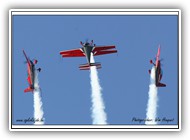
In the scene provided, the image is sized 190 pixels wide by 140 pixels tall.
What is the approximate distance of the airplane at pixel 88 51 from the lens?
5199mm

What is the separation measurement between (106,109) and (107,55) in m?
0.61

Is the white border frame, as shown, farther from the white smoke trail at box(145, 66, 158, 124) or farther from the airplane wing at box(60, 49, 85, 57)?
the airplane wing at box(60, 49, 85, 57)

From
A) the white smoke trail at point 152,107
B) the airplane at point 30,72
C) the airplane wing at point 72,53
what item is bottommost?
the white smoke trail at point 152,107

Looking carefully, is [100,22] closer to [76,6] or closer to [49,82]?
[76,6]

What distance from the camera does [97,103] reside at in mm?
5184

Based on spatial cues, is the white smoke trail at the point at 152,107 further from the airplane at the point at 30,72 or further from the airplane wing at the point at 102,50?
the airplane at the point at 30,72

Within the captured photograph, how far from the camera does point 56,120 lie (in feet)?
17.0

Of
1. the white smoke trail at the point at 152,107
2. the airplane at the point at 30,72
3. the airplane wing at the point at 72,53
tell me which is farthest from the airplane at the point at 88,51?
the white smoke trail at the point at 152,107

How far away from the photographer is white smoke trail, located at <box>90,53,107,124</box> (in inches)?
204

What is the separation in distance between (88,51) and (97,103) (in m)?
0.59

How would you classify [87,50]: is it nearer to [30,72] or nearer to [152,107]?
[30,72]

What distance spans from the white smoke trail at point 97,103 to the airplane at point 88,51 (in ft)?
0.28

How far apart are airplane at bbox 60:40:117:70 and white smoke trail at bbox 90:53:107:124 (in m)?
0.08
